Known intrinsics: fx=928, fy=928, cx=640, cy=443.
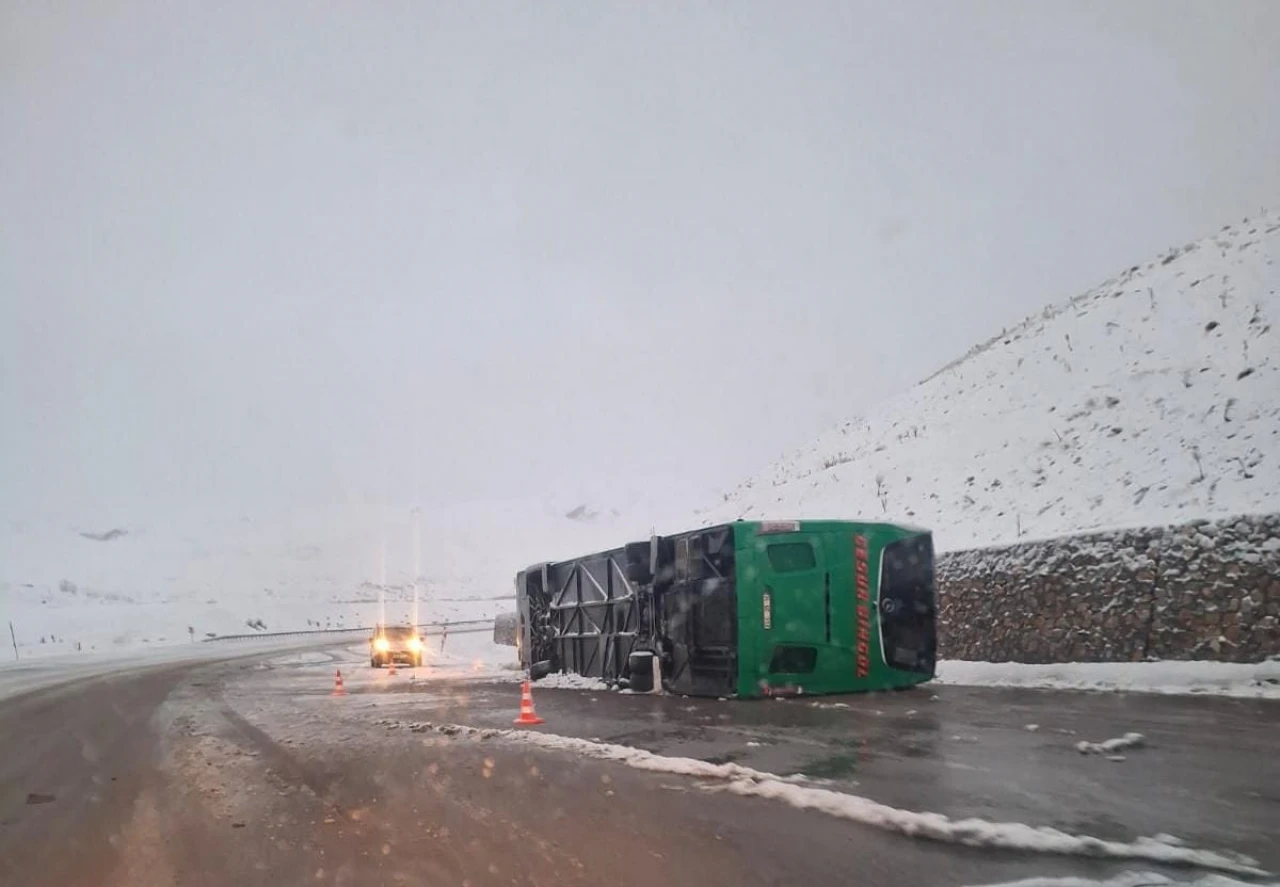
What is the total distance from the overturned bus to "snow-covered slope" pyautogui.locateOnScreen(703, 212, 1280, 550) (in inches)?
169

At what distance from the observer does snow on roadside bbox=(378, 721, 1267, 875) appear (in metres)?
4.98

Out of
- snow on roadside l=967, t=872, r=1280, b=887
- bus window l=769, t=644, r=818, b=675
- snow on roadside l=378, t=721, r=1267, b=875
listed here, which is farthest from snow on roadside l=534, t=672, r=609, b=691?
snow on roadside l=967, t=872, r=1280, b=887

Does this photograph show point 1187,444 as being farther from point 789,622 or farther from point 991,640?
point 789,622

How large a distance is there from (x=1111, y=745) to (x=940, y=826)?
11.4ft

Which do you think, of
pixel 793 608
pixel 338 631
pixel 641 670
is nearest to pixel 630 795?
pixel 793 608

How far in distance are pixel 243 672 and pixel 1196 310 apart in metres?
27.8

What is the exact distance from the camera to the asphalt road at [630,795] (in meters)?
5.44

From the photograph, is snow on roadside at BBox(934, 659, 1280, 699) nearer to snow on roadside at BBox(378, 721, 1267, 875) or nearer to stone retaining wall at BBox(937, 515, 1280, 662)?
stone retaining wall at BBox(937, 515, 1280, 662)

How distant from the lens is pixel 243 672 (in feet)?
92.1

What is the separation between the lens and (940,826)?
5.74 m

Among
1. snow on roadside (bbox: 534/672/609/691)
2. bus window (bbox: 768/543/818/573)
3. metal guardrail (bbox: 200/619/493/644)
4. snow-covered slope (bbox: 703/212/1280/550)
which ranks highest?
snow-covered slope (bbox: 703/212/1280/550)

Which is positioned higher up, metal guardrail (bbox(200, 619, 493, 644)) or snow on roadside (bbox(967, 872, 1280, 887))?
snow on roadside (bbox(967, 872, 1280, 887))

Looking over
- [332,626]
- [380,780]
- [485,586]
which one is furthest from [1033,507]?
[485,586]

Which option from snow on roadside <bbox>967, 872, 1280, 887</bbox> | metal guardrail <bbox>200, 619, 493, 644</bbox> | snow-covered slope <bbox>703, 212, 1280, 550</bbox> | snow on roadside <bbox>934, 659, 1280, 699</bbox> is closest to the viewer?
snow on roadside <bbox>967, 872, 1280, 887</bbox>
